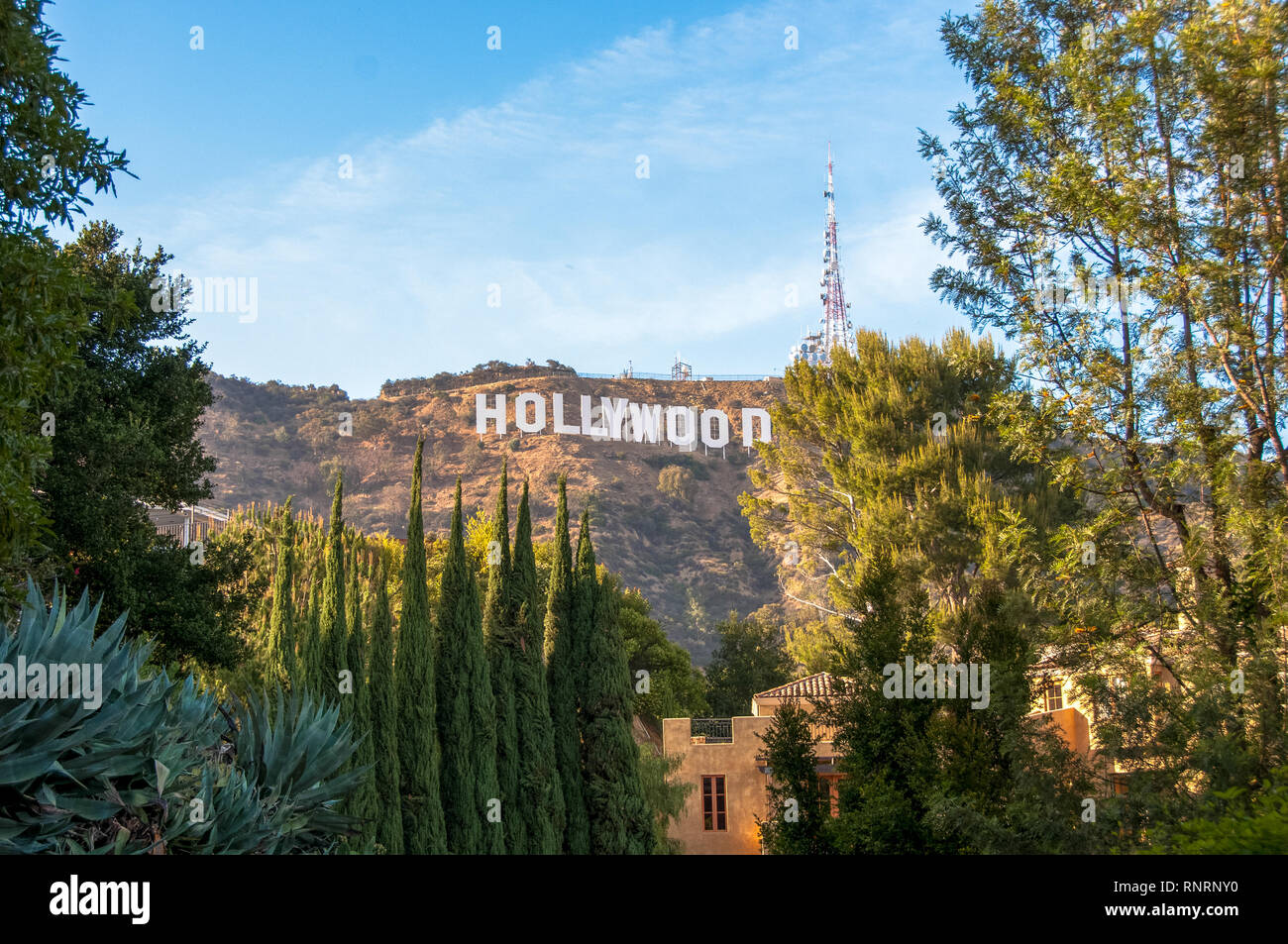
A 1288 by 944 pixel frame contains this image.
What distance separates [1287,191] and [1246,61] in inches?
69.2

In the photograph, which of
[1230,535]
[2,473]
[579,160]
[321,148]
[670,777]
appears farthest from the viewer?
[321,148]

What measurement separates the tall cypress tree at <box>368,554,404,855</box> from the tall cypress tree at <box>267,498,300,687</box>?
1.35 m

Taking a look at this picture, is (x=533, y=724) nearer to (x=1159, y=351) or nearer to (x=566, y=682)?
(x=566, y=682)

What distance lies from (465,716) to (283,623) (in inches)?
148

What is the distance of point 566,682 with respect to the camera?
20.9 metres

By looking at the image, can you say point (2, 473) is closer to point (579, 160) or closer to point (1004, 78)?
point (1004, 78)

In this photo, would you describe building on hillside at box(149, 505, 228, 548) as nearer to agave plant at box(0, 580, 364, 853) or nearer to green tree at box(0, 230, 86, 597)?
green tree at box(0, 230, 86, 597)

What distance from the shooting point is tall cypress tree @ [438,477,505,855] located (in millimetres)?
17688

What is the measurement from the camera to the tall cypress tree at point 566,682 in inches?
784

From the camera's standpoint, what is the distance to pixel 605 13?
25031 millimetres

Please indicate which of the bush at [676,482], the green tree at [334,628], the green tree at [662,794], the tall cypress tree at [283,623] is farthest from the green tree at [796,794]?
the bush at [676,482]

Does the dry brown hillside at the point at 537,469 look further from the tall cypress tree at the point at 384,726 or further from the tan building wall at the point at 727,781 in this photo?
the tall cypress tree at the point at 384,726

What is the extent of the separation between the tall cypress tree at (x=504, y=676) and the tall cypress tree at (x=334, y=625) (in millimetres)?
3584
